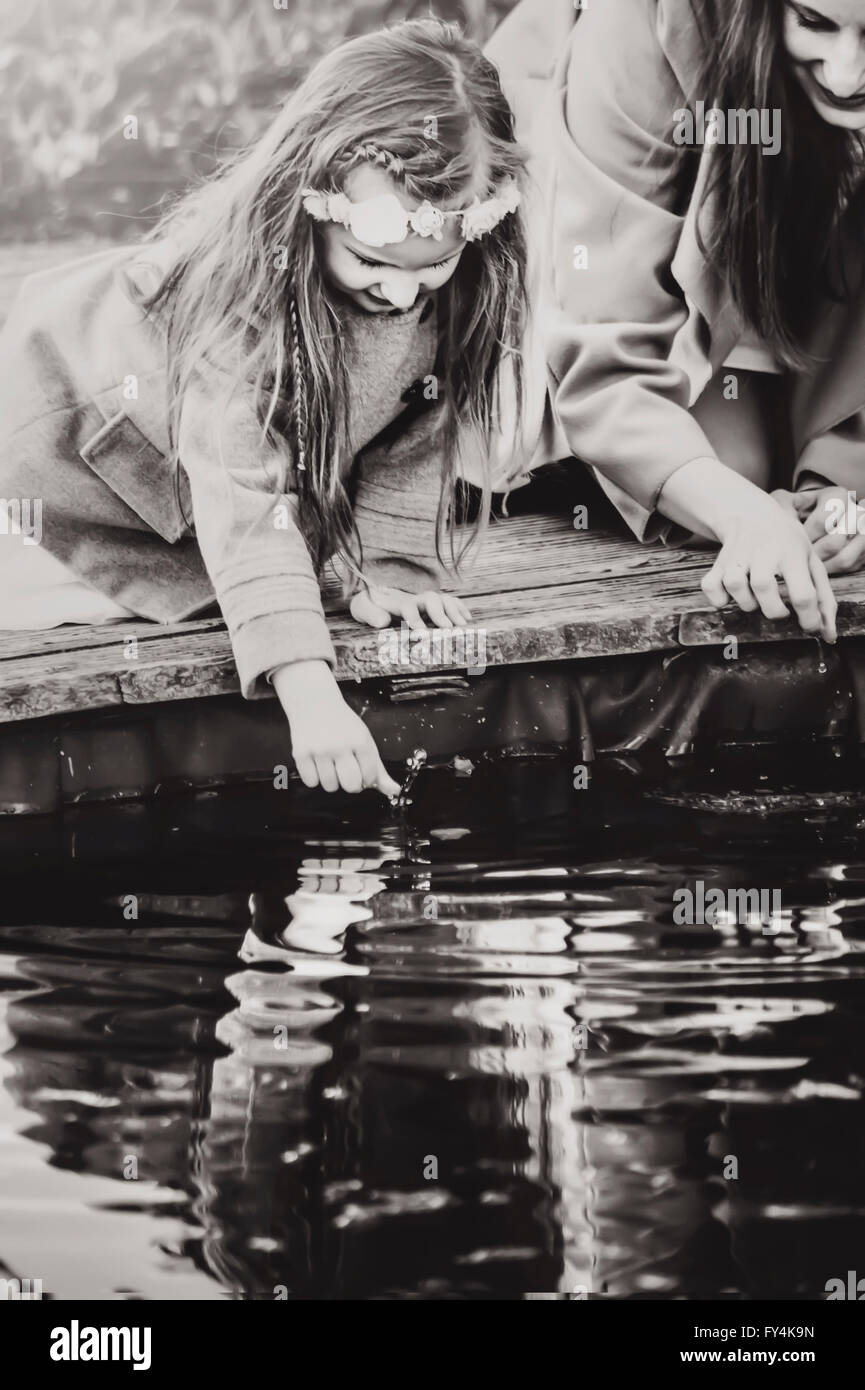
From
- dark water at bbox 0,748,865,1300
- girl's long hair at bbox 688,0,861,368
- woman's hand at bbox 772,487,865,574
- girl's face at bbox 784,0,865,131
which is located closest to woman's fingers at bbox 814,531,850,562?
woman's hand at bbox 772,487,865,574

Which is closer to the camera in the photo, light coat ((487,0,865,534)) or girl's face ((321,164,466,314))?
girl's face ((321,164,466,314))

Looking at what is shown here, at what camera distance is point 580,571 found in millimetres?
1771

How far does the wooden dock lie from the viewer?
1563 millimetres

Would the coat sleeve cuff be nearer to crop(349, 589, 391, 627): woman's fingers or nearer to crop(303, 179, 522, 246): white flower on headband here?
crop(349, 589, 391, 627): woman's fingers

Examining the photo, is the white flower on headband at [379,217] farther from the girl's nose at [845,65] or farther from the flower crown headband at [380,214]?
the girl's nose at [845,65]

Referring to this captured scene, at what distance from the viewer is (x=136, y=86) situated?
5.72 feet

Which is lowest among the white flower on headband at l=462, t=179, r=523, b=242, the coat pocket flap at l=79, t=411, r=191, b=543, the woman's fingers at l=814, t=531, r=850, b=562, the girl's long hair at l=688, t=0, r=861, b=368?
the woman's fingers at l=814, t=531, r=850, b=562

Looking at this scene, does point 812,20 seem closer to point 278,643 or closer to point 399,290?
point 399,290

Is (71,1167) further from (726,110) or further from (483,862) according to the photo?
(726,110)

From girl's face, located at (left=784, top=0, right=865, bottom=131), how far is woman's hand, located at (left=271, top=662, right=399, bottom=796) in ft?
2.73

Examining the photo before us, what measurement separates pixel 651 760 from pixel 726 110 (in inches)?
27.5

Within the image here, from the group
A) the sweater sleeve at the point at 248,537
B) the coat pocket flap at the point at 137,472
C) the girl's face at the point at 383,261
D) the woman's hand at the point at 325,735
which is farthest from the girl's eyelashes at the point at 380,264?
the woman's hand at the point at 325,735
